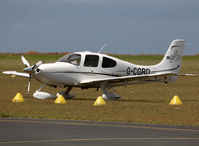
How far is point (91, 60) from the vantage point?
25.4m

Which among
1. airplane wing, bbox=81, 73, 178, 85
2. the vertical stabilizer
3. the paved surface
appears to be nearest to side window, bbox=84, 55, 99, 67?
airplane wing, bbox=81, 73, 178, 85

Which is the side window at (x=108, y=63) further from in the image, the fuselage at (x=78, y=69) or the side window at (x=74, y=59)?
the side window at (x=74, y=59)

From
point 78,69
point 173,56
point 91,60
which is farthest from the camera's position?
point 173,56

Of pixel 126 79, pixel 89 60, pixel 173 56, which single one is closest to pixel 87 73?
pixel 89 60

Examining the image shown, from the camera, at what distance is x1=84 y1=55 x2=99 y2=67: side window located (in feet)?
83.0

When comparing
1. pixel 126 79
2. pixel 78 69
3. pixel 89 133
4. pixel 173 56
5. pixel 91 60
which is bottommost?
pixel 126 79

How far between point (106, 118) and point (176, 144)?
5576 millimetres

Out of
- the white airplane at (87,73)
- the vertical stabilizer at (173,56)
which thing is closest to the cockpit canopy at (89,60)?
the white airplane at (87,73)

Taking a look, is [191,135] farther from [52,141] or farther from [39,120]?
[39,120]

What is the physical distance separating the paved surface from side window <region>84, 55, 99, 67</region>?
862 centimetres

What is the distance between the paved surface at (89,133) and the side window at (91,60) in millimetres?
8616

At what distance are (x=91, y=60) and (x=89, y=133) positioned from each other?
11534mm

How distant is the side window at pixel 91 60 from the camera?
25312 millimetres

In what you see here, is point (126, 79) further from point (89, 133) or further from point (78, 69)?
point (89, 133)
